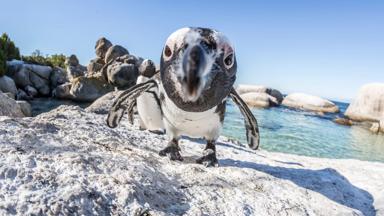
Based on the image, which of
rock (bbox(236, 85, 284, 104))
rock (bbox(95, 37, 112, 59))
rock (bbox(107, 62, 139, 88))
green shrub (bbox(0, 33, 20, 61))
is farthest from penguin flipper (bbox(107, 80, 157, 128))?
rock (bbox(236, 85, 284, 104))

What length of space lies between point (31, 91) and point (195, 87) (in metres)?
18.5

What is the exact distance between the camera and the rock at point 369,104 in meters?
23.8

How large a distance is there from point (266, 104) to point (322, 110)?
6768 millimetres

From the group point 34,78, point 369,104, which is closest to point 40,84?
point 34,78

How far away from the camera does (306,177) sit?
244 cm

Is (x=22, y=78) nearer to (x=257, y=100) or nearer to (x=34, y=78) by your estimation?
(x=34, y=78)

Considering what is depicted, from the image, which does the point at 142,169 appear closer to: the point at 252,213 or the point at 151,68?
the point at 252,213

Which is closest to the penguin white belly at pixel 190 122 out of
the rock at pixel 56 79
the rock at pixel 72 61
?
the rock at pixel 56 79

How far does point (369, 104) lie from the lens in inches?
965

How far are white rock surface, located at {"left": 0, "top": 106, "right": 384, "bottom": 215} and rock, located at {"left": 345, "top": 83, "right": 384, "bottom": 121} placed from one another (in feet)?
80.5

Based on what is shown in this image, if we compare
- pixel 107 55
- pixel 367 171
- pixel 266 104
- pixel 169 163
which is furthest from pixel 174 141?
pixel 266 104

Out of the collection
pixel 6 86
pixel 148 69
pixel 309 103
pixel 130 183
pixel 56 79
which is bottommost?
pixel 309 103

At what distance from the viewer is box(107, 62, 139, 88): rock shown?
1845 centimetres

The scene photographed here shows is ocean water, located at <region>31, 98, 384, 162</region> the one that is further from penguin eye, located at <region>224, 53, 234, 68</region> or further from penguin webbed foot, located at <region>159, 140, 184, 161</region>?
penguin eye, located at <region>224, 53, 234, 68</region>
